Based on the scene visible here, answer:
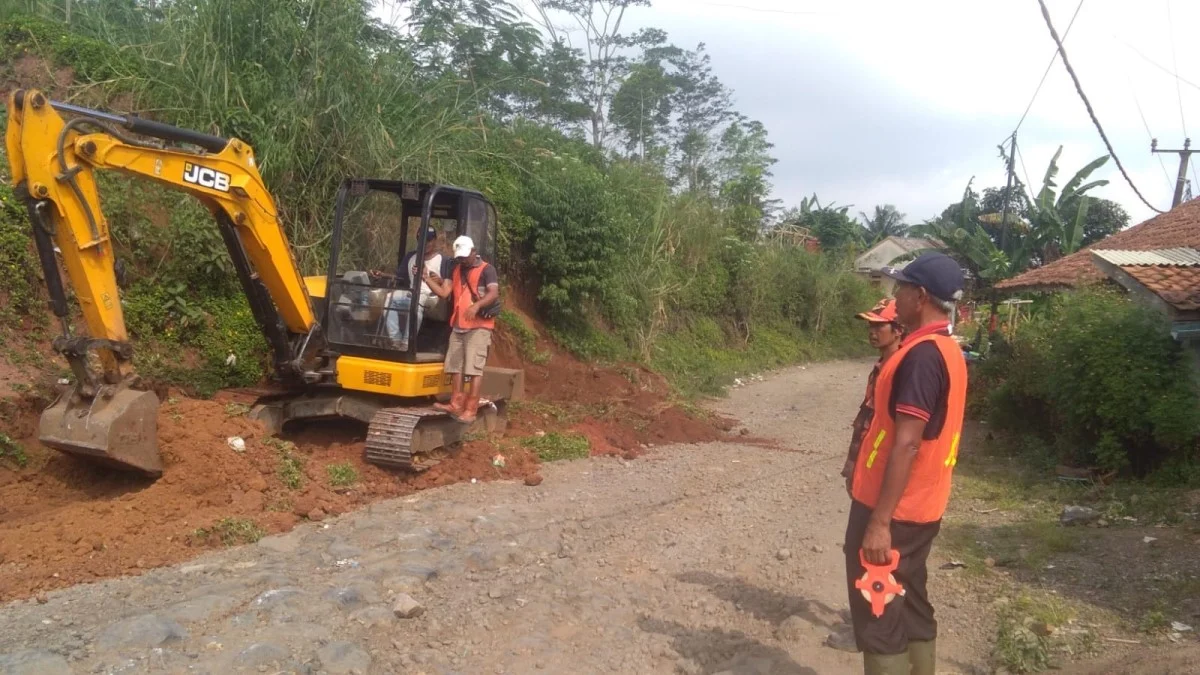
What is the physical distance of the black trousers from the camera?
3406mm

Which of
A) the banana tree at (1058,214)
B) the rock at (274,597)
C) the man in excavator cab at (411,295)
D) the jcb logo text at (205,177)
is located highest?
the banana tree at (1058,214)

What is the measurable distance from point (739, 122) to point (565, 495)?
2725 centimetres

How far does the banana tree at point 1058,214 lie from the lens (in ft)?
79.4

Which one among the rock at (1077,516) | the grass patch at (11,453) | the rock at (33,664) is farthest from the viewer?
the rock at (1077,516)

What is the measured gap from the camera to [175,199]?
32.2ft

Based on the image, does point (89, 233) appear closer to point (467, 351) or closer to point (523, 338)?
point (467, 351)

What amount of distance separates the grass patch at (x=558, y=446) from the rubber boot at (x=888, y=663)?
5672 millimetres

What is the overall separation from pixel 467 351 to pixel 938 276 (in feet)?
17.3

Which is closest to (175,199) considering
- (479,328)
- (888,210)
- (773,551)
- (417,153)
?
(417,153)

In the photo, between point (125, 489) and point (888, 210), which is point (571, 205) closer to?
point (125, 489)

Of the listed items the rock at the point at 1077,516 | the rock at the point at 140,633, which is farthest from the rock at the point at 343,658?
the rock at the point at 1077,516

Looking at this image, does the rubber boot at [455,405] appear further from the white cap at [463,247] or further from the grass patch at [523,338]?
the grass patch at [523,338]

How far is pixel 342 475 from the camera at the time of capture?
23.3ft

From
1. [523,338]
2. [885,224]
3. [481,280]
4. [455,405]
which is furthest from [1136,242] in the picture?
[885,224]
